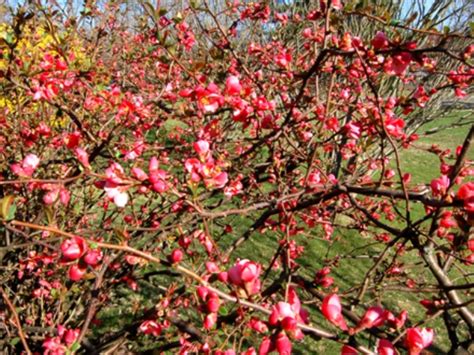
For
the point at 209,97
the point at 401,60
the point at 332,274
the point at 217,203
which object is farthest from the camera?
the point at 332,274

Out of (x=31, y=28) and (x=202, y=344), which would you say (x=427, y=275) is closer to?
(x=202, y=344)

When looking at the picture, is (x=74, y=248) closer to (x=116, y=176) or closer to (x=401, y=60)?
(x=116, y=176)

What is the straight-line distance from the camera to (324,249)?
566 cm

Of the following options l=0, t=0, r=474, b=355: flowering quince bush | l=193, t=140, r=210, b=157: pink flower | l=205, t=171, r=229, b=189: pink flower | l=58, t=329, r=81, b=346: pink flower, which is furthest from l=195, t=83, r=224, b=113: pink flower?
l=58, t=329, r=81, b=346: pink flower

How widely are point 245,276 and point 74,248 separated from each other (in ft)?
1.25

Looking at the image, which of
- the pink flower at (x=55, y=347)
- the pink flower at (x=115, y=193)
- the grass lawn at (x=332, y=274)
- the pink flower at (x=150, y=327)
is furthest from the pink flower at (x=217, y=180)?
the grass lawn at (x=332, y=274)

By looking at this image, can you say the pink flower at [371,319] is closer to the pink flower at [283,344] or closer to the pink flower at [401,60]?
the pink flower at [283,344]

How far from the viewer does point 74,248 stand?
878 millimetres

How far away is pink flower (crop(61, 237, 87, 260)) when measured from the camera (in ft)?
2.86

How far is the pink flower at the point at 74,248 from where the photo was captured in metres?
0.87

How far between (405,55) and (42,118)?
241cm

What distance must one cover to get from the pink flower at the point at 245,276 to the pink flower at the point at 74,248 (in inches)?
13.1

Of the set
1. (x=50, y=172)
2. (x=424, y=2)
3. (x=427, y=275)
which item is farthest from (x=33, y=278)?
(x=424, y=2)

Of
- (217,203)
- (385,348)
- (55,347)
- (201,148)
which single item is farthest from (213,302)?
(217,203)
